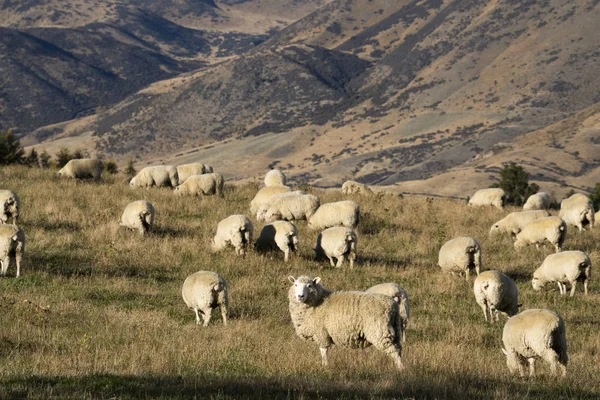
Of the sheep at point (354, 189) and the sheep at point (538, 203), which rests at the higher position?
the sheep at point (354, 189)

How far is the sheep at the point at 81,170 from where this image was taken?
115 feet

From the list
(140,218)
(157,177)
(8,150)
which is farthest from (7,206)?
(8,150)

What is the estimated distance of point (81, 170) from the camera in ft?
115

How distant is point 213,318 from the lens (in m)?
16.5

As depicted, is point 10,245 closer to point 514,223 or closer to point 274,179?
point 514,223

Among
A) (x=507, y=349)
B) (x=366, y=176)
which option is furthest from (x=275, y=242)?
(x=366, y=176)

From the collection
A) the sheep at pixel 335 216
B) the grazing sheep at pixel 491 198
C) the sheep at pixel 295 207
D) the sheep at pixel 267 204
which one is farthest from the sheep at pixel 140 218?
the grazing sheep at pixel 491 198

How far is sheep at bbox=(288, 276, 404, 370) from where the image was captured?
11.9m

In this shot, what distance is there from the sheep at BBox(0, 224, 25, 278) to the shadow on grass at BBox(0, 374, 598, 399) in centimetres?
894

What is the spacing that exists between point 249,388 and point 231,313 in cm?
692

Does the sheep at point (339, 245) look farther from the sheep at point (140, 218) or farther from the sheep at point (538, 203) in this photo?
the sheep at point (538, 203)

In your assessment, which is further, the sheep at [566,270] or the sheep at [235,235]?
the sheep at [235,235]

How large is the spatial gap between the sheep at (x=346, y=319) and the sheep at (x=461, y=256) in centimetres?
934

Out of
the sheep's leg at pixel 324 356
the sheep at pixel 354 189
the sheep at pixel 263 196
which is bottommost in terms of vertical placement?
the sheep's leg at pixel 324 356
